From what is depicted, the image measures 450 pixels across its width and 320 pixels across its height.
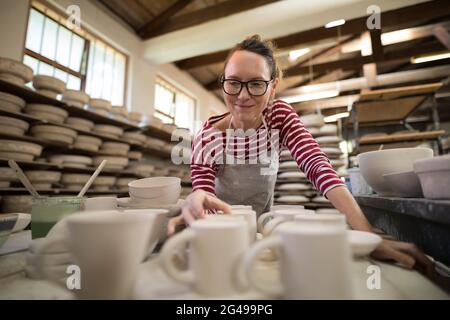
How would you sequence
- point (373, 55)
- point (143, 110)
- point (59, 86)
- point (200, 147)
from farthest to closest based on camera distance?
point (373, 55)
point (143, 110)
point (59, 86)
point (200, 147)

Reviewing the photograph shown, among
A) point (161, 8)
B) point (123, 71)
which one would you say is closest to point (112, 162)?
point (123, 71)

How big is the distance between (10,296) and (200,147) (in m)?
0.86

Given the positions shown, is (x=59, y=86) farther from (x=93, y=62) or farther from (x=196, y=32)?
(x=196, y=32)

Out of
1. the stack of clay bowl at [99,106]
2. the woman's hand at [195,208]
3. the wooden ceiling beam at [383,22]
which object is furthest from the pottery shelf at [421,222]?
the wooden ceiling beam at [383,22]

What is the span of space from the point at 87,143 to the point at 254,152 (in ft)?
7.29

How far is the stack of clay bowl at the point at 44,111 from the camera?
246cm

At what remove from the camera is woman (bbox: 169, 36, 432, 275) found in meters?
0.70

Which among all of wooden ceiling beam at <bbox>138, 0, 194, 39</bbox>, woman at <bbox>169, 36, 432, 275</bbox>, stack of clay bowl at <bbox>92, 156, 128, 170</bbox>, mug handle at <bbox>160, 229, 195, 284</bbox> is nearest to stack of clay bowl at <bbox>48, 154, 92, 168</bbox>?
stack of clay bowl at <bbox>92, 156, 128, 170</bbox>

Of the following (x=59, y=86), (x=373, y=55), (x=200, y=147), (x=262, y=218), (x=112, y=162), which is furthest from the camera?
(x=373, y=55)

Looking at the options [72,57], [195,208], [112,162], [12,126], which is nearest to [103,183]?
[112,162]

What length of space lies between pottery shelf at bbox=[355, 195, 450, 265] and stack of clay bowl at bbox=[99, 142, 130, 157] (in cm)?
276

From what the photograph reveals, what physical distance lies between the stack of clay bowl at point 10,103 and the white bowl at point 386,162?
267 cm

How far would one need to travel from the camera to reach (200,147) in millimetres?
1232

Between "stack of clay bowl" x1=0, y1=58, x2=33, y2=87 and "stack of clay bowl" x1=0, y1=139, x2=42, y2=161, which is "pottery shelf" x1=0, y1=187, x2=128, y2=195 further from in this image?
"stack of clay bowl" x1=0, y1=58, x2=33, y2=87
